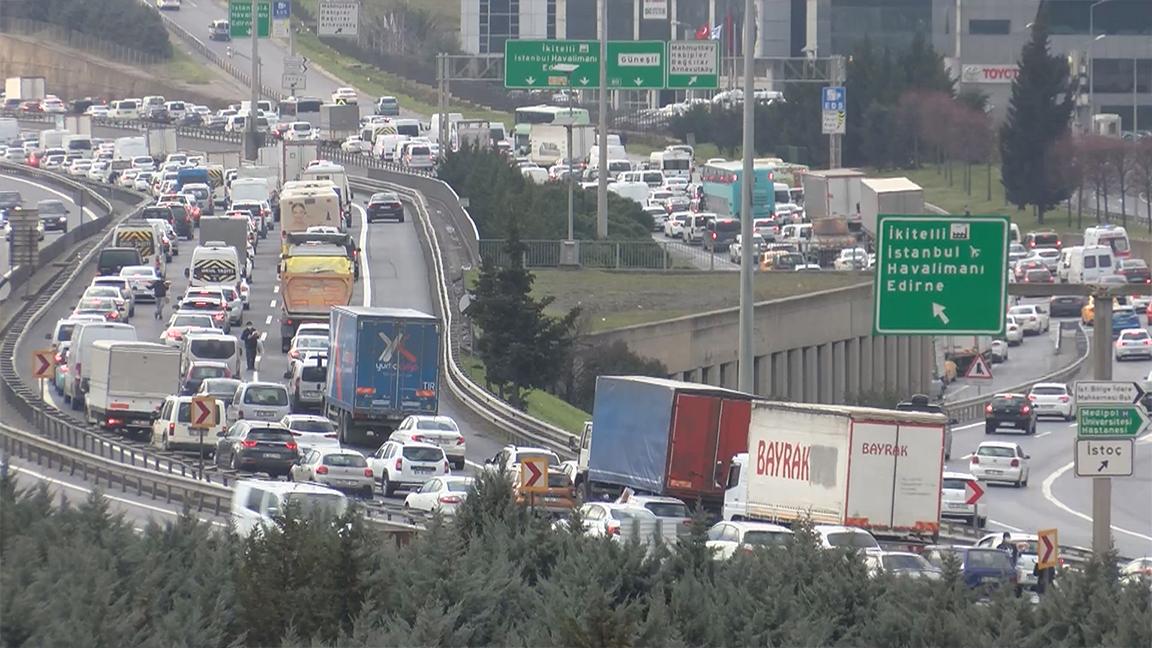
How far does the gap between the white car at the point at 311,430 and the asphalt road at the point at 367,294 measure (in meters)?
2.46

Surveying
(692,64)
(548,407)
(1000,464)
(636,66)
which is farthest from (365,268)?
(1000,464)

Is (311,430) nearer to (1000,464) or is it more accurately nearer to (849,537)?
(1000,464)

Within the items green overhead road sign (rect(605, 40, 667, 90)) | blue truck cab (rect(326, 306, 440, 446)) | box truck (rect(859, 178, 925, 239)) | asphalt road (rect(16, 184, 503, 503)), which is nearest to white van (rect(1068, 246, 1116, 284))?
box truck (rect(859, 178, 925, 239))

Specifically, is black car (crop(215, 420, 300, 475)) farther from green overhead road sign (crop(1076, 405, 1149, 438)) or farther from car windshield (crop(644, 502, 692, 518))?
green overhead road sign (crop(1076, 405, 1149, 438))

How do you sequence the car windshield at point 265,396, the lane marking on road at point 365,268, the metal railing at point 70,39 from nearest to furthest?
the car windshield at point 265,396 → the lane marking on road at point 365,268 → the metal railing at point 70,39

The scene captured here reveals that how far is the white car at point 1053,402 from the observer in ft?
212

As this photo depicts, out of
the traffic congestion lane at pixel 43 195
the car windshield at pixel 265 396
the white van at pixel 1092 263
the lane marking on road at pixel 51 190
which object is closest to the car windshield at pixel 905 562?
the car windshield at pixel 265 396

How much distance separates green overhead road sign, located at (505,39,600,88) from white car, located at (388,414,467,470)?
3454cm

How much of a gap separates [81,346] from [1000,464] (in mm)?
20405

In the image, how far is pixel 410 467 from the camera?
39062mm

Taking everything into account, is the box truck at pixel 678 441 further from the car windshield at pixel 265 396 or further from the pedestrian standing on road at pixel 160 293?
the pedestrian standing on road at pixel 160 293

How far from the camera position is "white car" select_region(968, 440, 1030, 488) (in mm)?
50469

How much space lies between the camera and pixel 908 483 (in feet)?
114

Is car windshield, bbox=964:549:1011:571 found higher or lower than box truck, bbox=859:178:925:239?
lower
